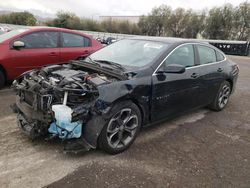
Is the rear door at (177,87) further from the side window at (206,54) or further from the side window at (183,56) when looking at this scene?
the side window at (206,54)

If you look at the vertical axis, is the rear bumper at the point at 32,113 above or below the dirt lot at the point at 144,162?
above

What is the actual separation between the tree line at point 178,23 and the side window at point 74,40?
116ft

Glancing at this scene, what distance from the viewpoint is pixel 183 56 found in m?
4.71

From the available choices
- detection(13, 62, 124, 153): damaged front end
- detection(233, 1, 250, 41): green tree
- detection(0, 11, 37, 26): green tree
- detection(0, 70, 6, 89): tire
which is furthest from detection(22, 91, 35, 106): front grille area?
detection(0, 11, 37, 26): green tree

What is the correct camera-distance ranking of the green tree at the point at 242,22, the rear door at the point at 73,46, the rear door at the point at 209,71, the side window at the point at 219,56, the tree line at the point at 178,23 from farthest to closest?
the tree line at the point at 178,23
the green tree at the point at 242,22
the rear door at the point at 73,46
the side window at the point at 219,56
the rear door at the point at 209,71

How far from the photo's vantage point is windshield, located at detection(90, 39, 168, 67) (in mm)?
4277

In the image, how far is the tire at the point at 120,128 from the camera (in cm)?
352

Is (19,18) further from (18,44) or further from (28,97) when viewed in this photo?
(28,97)

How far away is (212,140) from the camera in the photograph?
4.44 metres

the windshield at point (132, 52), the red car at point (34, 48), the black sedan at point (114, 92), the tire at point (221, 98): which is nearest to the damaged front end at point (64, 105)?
the black sedan at point (114, 92)

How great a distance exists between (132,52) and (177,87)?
958mm

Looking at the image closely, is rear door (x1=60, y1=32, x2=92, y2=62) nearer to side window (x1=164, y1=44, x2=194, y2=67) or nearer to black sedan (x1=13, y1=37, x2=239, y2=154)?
black sedan (x1=13, y1=37, x2=239, y2=154)

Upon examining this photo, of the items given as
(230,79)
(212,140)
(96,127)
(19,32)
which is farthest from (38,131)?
(230,79)

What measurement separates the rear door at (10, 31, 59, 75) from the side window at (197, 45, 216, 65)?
11.8 ft
